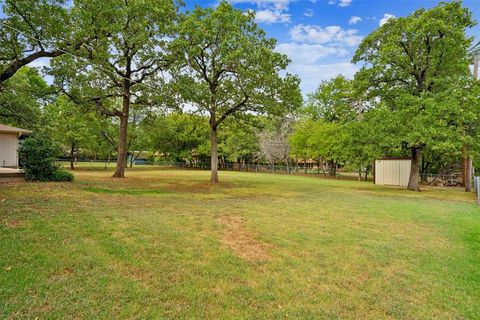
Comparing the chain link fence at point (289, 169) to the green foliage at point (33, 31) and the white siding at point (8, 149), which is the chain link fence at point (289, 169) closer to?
the white siding at point (8, 149)

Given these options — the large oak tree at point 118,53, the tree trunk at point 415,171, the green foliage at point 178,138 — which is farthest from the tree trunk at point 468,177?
the green foliage at point 178,138

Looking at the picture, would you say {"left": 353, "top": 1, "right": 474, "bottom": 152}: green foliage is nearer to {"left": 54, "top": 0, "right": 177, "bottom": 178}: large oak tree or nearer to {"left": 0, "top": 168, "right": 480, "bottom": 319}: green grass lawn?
{"left": 0, "top": 168, "right": 480, "bottom": 319}: green grass lawn

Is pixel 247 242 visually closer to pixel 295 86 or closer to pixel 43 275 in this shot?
pixel 43 275

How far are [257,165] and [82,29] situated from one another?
32588mm

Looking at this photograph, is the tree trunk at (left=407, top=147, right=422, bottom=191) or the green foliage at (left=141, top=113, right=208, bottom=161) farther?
the green foliage at (left=141, top=113, right=208, bottom=161)

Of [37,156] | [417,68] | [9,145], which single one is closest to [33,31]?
[37,156]

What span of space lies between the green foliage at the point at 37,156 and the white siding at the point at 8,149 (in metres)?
9.17

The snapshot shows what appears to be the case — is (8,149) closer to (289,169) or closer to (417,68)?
(417,68)

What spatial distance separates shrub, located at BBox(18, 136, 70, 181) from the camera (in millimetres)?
10391

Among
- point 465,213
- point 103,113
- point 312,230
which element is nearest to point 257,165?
point 103,113

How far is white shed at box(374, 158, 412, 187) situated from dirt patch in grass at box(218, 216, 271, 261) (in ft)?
56.8

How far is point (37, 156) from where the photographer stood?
10.8 meters

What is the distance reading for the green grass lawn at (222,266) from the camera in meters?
2.90

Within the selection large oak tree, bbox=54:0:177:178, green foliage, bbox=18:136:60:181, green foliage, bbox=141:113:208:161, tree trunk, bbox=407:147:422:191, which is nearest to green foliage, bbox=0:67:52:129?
large oak tree, bbox=54:0:177:178
